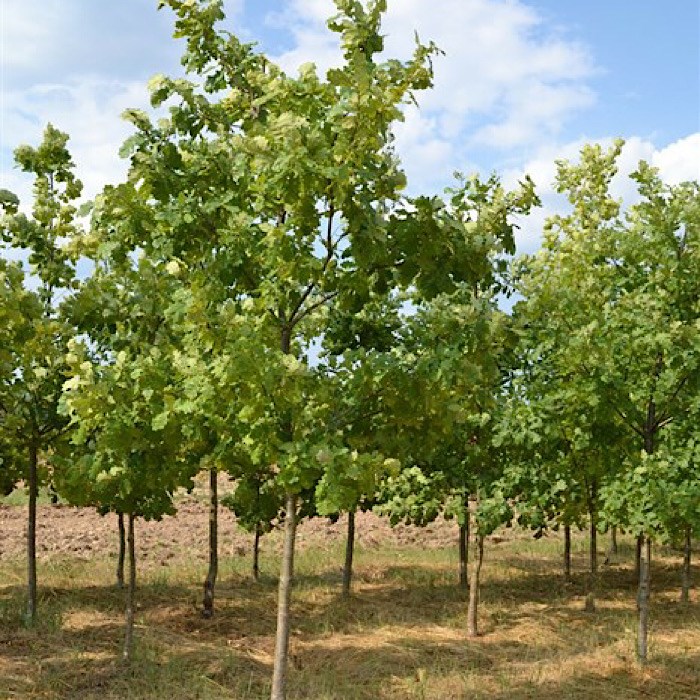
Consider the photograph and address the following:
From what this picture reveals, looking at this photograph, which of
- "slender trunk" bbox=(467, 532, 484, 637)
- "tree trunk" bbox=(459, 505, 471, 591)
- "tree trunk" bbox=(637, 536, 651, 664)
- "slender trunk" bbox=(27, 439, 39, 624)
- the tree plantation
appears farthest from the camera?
"tree trunk" bbox=(459, 505, 471, 591)

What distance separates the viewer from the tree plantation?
25.5ft

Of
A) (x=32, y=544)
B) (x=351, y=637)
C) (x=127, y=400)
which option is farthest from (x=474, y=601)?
(x=127, y=400)

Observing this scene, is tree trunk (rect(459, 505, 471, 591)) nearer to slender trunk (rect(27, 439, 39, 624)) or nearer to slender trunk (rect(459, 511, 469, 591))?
slender trunk (rect(459, 511, 469, 591))

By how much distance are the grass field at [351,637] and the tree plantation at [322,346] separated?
0.16 m

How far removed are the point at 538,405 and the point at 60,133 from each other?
9826 millimetres

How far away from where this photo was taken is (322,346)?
11.6 meters

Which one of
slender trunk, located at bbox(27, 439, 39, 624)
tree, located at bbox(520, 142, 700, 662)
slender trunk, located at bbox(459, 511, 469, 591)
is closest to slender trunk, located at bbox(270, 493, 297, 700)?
tree, located at bbox(520, 142, 700, 662)

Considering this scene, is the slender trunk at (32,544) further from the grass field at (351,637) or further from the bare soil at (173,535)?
the bare soil at (173,535)

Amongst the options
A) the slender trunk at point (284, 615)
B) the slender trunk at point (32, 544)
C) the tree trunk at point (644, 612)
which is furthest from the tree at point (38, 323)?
the tree trunk at point (644, 612)

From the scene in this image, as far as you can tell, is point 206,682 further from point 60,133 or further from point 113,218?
point 60,133

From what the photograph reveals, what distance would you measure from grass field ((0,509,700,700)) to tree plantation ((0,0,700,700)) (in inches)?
6.5

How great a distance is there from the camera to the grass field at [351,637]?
433 inches

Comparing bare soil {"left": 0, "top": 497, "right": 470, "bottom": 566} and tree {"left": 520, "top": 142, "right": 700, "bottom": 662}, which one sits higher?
tree {"left": 520, "top": 142, "right": 700, "bottom": 662}

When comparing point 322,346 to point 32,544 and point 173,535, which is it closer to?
point 32,544
